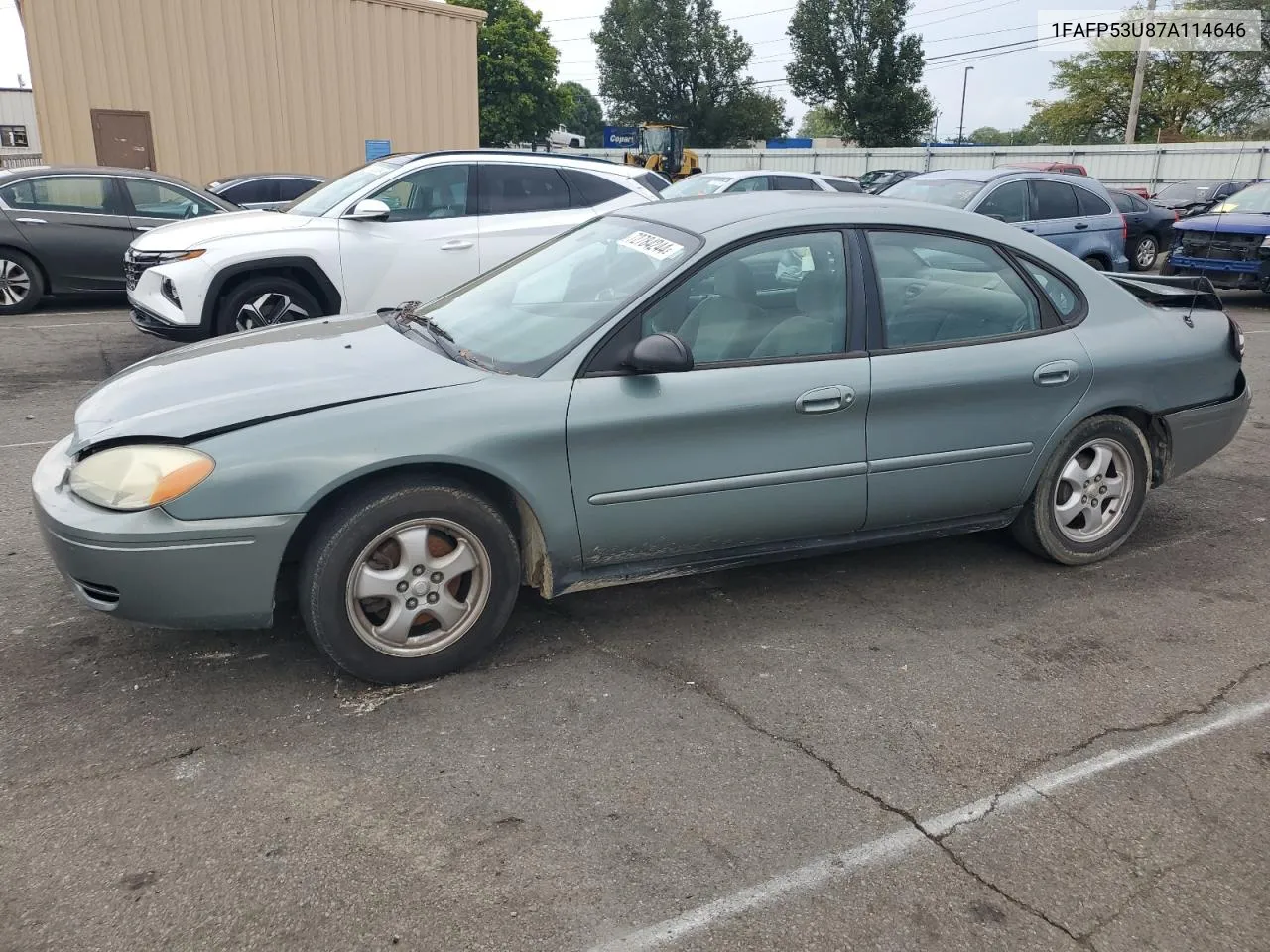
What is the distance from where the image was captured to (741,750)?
3070mm

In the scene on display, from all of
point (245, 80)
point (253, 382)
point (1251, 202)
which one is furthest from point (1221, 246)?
point (245, 80)

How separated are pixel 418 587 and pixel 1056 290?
295 centimetres

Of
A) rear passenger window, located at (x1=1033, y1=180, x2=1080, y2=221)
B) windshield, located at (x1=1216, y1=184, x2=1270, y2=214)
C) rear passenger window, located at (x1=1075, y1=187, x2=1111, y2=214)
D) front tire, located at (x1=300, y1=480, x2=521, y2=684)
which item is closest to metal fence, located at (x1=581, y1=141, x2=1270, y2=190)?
windshield, located at (x1=1216, y1=184, x2=1270, y2=214)

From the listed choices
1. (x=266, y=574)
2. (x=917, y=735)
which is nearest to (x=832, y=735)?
(x=917, y=735)

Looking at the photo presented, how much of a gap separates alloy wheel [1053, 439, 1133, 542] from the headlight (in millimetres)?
3398

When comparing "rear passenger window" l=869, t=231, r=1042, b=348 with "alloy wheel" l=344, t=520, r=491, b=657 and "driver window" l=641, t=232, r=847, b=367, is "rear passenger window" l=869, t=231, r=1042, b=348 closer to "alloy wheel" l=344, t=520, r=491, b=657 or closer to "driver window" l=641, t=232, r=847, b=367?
"driver window" l=641, t=232, r=847, b=367

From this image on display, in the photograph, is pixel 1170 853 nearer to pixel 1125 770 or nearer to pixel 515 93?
pixel 1125 770

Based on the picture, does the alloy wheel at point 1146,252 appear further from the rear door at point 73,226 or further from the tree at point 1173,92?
the tree at point 1173,92

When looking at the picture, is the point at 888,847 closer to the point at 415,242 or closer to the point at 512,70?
the point at 415,242

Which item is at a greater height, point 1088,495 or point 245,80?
point 245,80

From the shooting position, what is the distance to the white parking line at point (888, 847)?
236cm

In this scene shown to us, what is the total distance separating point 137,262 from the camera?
823 cm

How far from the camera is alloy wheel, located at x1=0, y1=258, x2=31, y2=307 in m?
10.4

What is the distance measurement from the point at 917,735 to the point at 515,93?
200ft
